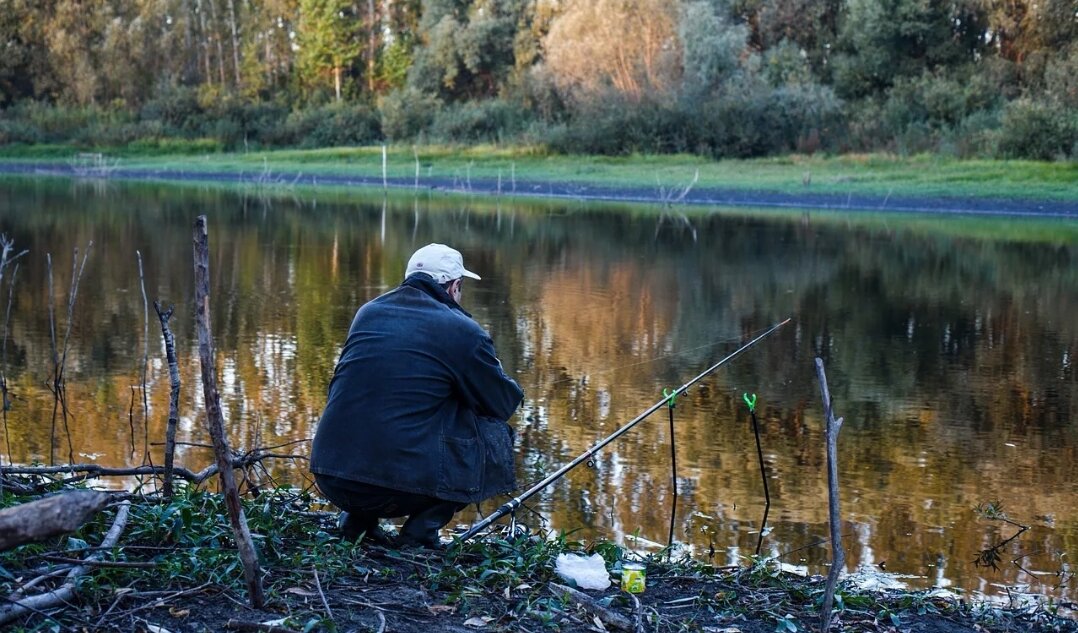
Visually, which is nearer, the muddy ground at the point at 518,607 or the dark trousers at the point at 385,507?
the muddy ground at the point at 518,607

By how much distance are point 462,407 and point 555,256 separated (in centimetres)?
1596

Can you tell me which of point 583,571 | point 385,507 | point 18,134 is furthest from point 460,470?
point 18,134

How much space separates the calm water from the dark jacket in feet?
5.55

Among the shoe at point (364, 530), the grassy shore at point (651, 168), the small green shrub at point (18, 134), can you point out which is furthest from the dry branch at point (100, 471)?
the small green shrub at point (18, 134)

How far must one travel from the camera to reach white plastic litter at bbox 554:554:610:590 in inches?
196

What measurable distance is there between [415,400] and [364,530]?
2.04 ft

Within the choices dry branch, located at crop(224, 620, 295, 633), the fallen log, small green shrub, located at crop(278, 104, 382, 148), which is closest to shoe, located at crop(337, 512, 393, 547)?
dry branch, located at crop(224, 620, 295, 633)

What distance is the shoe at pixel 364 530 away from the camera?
5.37 metres

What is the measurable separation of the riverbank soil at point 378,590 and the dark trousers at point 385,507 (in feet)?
0.37

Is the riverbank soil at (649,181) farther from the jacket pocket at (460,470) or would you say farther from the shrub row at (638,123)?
the jacket pocket at (460,470)

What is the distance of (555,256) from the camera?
21.3 metres

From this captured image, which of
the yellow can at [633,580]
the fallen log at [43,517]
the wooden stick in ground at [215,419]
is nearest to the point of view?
the fallen log at [43,517]

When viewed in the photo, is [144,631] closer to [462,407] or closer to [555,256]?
[462,407]

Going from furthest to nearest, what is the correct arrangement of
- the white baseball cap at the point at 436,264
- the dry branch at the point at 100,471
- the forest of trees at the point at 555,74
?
the forest of trees at the point at 555,74 → the dry branch at the point at 100,471 → the white baseball cap at the point at 436,264
